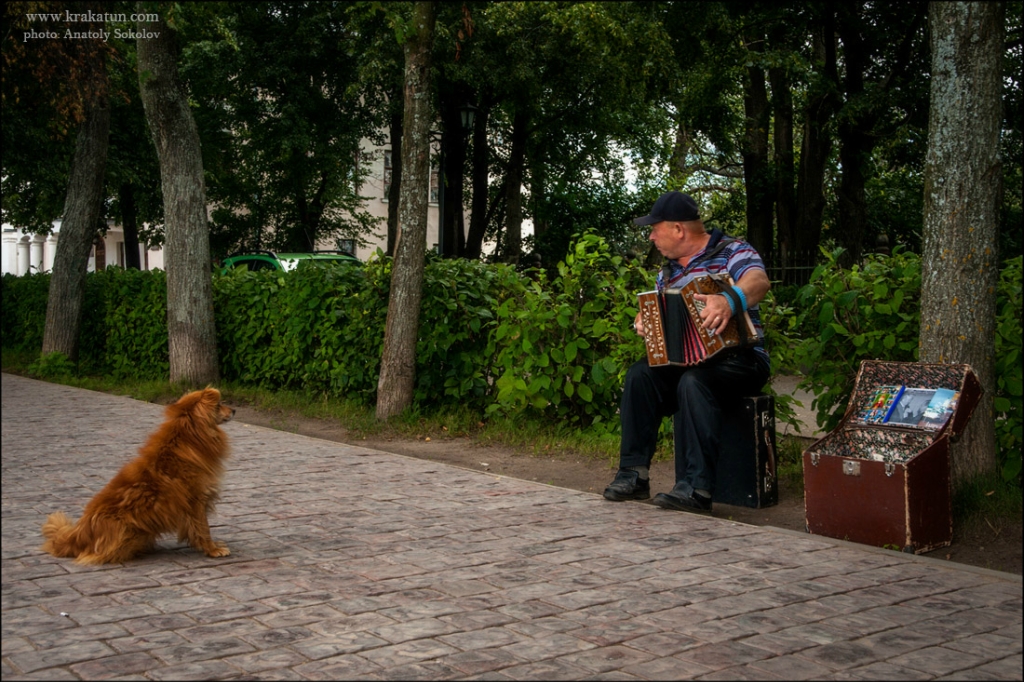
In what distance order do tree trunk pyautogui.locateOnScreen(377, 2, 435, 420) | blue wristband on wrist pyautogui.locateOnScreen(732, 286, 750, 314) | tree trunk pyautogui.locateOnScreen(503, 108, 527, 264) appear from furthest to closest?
tree trunk pyautogui.locateOnScreen(503, 108, 527, 264) → tree trunk pyautogui.locateOnScreen(377, 2, 435, 420) → blue wristband on wrist pyautogui.locateOnScreen(732, 286, 750, 314)

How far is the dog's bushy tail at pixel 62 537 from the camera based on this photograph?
521 centimetres

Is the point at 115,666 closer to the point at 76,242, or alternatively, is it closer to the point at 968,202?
the point at 968,202

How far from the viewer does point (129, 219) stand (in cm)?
3164

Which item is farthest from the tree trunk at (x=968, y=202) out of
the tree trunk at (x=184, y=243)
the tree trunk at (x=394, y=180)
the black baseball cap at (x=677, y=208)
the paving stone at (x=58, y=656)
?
the tree trunk at (x=394, y=180)

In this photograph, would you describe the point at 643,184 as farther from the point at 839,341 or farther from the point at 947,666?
the point at 947,666

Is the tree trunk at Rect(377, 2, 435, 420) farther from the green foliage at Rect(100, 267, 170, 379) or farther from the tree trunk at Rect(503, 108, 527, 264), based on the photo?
the tree trunk at Rect(503, 108, 527, 264)

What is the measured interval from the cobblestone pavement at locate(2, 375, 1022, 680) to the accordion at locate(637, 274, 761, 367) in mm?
1027

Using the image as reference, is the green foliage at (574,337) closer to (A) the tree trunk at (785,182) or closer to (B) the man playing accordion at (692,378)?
(B) the man playing accordion at (692,378)

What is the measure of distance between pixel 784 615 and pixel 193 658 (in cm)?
242

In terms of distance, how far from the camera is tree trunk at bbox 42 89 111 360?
709 inches

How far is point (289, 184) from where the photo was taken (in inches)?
1292

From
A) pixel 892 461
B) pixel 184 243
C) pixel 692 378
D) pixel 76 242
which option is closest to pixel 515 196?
pixel 76 242

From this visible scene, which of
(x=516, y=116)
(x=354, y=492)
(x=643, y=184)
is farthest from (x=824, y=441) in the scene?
(x=643, y=184)

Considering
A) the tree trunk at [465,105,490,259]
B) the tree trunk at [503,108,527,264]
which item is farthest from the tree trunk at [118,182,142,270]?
the tree trunk at [503,108,527,264]
